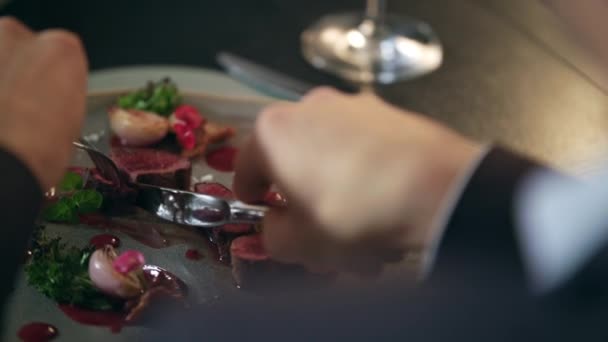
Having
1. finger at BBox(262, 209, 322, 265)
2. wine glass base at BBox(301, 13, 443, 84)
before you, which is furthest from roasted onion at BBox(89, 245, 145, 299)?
wine glass base at BBox(301, 13, 443, 84)

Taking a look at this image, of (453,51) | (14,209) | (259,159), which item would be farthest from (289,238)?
(453,51)

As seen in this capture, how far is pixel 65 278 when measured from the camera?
0.49m

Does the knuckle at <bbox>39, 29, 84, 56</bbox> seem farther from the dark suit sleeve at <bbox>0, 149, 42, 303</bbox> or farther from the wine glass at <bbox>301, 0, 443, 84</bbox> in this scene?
the wine glass at <bbox>301, 0, 443, 84</bbox>

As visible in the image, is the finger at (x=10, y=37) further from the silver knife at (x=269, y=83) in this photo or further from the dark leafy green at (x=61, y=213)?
the silver knife at (x=269, y=83)

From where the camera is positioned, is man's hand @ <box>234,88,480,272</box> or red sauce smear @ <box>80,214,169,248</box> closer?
man's hand @ <box>234,88,480,272</box>

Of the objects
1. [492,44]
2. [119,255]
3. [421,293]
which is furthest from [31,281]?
[492,44]

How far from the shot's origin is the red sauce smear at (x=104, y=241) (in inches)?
20.7

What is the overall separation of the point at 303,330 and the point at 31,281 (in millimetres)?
237

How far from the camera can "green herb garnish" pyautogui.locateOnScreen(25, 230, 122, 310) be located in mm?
485

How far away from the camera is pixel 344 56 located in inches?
45.3

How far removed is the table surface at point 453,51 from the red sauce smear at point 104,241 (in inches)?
19.6

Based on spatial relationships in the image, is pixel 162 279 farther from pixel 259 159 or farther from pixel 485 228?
pixel 485 228

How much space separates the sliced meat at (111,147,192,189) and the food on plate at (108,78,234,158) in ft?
0.08

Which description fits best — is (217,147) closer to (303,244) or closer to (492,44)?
(303,244)
